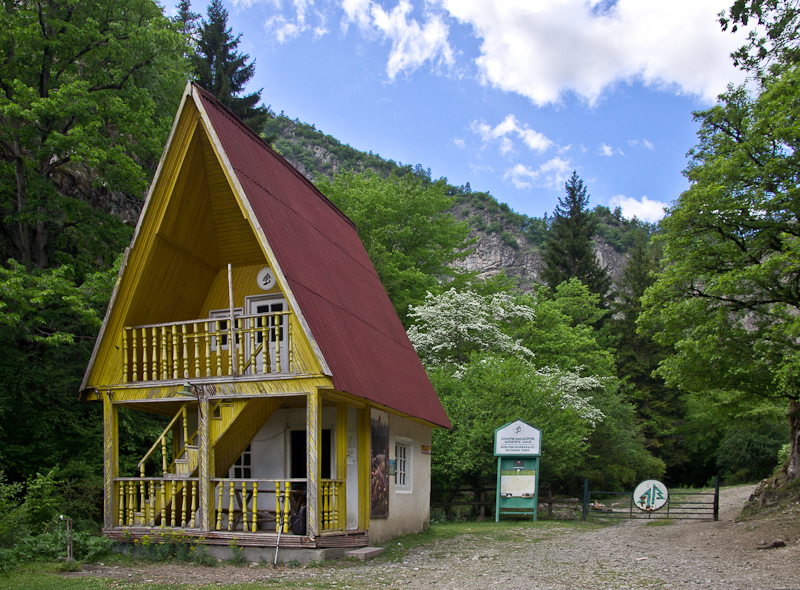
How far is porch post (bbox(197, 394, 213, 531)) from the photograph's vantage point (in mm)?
10680

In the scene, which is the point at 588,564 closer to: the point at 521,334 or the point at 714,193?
the point at 714,193

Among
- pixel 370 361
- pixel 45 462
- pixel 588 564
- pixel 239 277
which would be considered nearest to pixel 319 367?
pixel 370 361

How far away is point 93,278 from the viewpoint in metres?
15.5

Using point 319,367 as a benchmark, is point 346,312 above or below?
above

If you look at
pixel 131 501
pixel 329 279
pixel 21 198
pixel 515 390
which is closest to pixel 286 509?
pixel 131 501

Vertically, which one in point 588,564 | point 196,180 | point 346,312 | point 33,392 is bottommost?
point 588,564

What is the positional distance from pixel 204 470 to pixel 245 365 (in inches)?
71.9

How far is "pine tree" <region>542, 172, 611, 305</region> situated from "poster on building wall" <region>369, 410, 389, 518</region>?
38.7 metres

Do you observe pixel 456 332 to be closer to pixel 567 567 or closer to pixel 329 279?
pixel 329 279

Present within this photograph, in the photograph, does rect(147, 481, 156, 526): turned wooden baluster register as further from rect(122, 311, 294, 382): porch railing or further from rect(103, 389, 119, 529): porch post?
rect(122, 311, 294, 382): porch railing

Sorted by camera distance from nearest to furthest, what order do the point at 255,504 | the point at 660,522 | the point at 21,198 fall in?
the point at 255,504
the point at 21,198
the point at 660,522

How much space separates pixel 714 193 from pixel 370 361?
407 inches

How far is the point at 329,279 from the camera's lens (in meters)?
12.9

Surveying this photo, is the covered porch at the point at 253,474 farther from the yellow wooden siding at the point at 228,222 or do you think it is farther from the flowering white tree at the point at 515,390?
the flowering white tree at the point at 515,390
